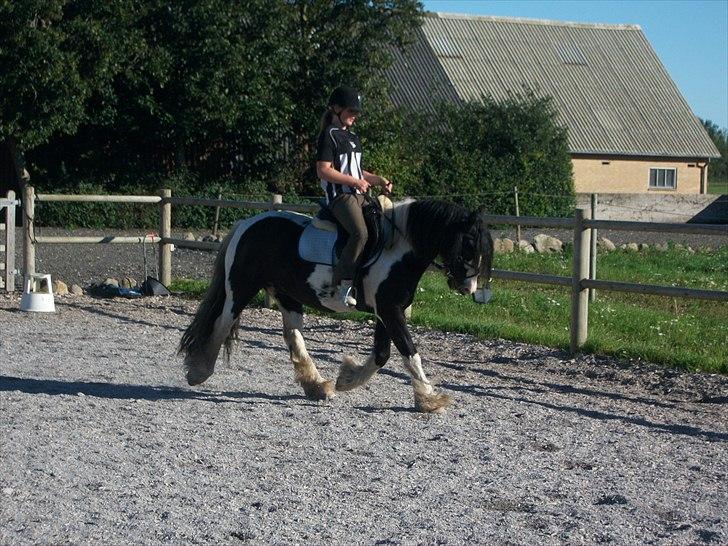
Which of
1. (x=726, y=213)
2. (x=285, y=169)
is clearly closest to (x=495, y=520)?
(x=285, y=169)

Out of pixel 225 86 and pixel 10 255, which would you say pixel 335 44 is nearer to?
pixel 225 86

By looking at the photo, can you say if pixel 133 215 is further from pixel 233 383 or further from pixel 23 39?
pixel 233 383

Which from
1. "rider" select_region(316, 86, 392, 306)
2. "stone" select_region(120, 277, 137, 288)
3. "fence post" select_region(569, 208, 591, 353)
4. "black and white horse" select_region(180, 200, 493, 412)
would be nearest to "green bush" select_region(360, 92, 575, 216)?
"stone" select_region(120, 277, 137, 288)

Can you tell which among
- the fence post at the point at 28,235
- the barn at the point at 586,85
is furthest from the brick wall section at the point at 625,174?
the fence post at the point at 28,235

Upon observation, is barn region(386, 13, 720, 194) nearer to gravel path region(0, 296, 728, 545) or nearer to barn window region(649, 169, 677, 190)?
barn window region(649, 169, 677, 190)

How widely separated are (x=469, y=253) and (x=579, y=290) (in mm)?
3308

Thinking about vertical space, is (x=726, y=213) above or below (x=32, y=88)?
below

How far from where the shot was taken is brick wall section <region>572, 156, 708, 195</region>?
4009 cm

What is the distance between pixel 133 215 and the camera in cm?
2602

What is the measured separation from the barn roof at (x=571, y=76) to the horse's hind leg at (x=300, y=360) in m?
30.0

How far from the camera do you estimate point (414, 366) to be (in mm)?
7215

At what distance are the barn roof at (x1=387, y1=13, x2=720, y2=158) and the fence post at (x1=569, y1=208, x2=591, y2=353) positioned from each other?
2778 centimetres

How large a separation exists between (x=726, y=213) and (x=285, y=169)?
14918 mm

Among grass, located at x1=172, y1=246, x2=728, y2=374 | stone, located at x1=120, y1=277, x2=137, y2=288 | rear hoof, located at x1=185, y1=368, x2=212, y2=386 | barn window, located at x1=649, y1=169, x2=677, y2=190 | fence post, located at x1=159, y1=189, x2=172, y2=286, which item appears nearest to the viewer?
rear hoof, located at x1=185, y1=368, x2=212, y2=386
